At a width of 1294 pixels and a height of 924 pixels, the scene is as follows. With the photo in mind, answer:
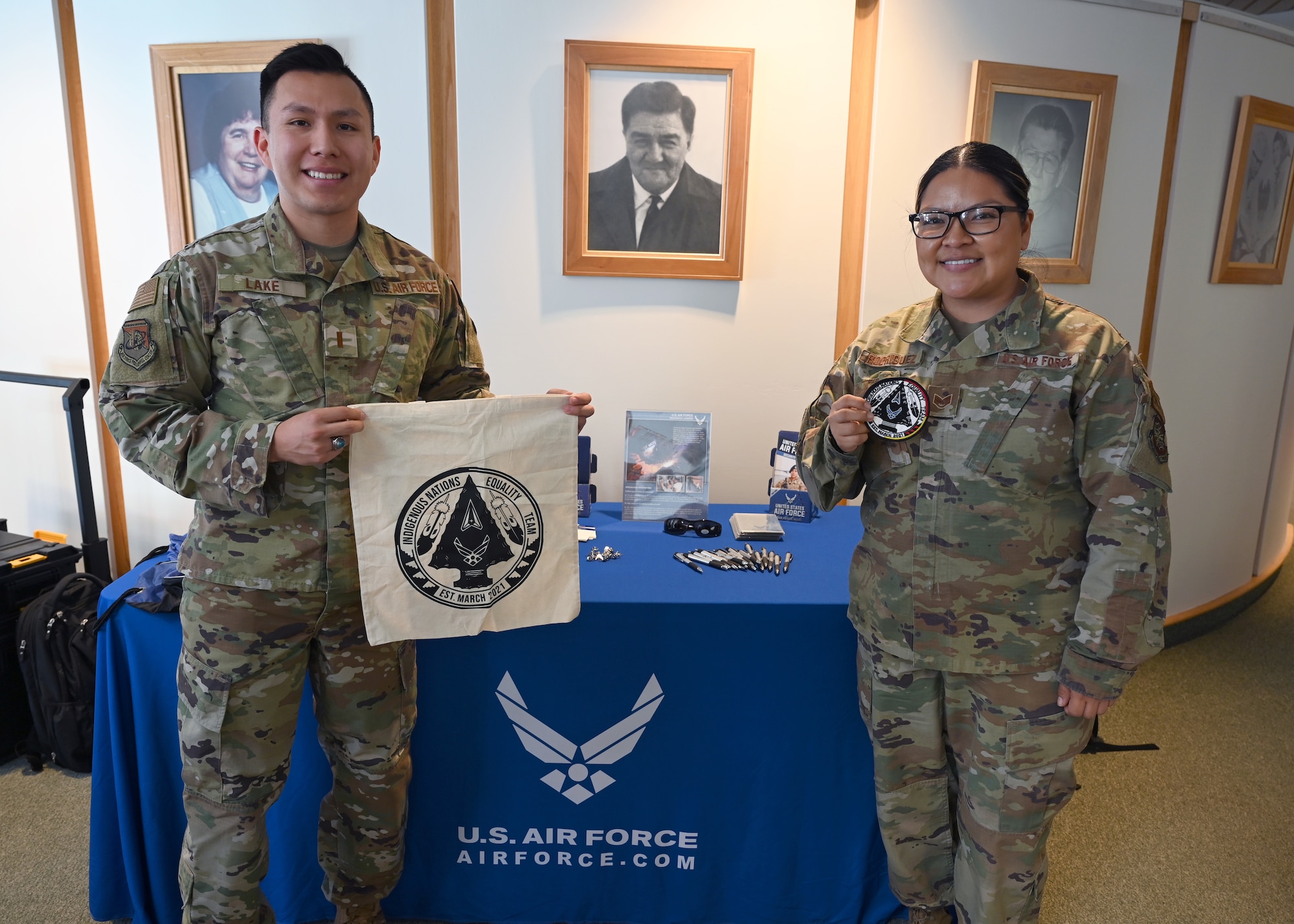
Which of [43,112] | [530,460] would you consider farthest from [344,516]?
[43,112]

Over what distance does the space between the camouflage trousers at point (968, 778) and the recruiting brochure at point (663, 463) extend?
0.89 meters

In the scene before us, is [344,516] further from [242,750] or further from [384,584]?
[242,750]

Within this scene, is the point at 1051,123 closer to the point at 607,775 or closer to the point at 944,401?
the point at 944,401

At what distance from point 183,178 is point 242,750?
2182 millimetres

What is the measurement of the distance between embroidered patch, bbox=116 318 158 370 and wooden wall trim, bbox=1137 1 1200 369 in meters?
3.27

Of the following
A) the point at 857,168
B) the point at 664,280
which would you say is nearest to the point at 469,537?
the point at 664,280

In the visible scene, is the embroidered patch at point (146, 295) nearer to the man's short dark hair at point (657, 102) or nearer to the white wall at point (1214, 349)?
the man's short dark hair at point (657, 102)

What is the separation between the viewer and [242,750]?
1472 mm

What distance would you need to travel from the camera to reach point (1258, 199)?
3291 mm

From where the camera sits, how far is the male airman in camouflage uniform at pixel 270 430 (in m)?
1.36

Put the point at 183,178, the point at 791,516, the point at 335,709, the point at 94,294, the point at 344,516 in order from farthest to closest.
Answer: the point at 94,294 < the point at 183,178 < the point at 791,516 < the point at 335,709 < the point at 344,516

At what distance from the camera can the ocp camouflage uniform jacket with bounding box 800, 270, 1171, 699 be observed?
53.6 inches

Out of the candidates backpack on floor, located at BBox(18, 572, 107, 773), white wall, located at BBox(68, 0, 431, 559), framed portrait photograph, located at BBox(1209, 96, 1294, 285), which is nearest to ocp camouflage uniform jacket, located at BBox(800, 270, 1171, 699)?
white wall, located at BBox(68, 0, 431, 559)

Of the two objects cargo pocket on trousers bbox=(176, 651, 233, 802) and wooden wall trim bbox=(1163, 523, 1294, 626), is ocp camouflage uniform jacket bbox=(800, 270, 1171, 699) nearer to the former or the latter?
cargo pocket on trousers bbox=(176, 651, 233, 802)
